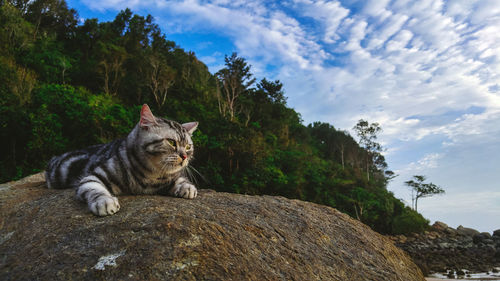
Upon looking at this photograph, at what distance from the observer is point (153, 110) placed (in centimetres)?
2750

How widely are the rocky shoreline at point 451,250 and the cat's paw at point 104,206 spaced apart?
1406 centimetres

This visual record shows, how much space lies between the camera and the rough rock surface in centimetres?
206

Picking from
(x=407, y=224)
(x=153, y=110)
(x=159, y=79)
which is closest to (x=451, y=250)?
(x=407, y=224)

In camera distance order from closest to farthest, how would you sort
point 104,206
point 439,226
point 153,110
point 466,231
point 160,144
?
point 104,206, point 160,144, point 153,110, point 466,231, point 439,226

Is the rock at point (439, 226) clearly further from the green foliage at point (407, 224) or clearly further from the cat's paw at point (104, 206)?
the cat's paw at point (104, 206)

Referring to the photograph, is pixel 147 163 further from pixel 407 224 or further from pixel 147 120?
pixel 407 224

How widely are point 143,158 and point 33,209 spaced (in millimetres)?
1345

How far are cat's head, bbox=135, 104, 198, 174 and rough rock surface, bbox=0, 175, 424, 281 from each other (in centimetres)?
48

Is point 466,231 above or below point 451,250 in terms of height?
above

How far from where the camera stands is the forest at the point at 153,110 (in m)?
16.2

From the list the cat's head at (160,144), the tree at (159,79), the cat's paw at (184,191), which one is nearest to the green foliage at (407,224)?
the tree at (159,79)

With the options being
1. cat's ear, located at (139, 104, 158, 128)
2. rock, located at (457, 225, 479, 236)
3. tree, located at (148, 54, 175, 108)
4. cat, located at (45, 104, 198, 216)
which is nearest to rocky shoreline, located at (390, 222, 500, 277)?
rock, located at (457, 225, 479, 236)

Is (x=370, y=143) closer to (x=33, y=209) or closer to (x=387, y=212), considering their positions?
(x=387, y=212)

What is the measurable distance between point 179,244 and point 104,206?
102 centimetres
